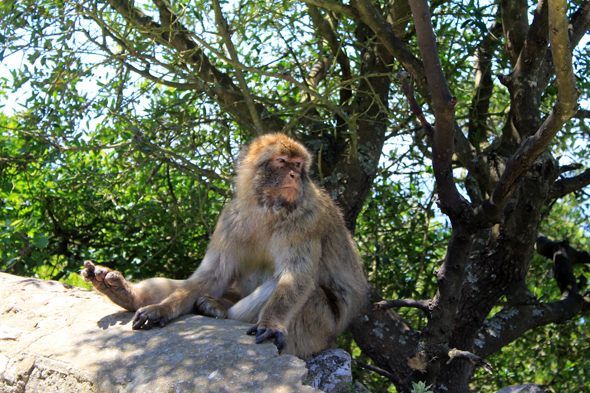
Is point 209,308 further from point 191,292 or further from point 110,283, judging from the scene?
point 110,283

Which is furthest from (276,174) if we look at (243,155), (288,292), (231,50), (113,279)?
(113,279)

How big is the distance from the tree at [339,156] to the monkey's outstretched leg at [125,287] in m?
1.03

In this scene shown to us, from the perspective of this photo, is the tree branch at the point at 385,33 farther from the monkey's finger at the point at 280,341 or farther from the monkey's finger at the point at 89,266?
the monkey's finger at the point at 89,266

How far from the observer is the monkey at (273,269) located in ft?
10.1

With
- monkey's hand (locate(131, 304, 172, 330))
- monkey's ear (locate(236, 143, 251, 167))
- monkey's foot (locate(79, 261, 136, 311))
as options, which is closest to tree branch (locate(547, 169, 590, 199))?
monkey's ear (locate(236, 143, 251, 167))

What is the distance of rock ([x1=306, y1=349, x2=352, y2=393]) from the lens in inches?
109

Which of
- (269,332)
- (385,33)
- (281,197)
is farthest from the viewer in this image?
(385,33)

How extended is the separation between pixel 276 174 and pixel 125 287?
1.20m

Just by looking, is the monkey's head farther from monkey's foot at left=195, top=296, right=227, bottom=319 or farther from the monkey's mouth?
monkey's foot at left=195, top=296, right=227, bottom=319

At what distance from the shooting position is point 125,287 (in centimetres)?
308

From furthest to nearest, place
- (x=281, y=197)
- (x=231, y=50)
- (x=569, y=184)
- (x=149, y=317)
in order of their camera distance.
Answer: (x=569, y=184) → (x=231, y=50) → (x=281, y=197) → (x=149, y=317)

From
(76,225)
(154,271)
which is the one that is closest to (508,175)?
(154,271)

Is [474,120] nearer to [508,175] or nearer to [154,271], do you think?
[508,175]

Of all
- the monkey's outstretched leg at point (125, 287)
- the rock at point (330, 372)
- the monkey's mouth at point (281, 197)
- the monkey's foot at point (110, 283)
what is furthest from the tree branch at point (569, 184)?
the monkey's foot at point (110, 283)
